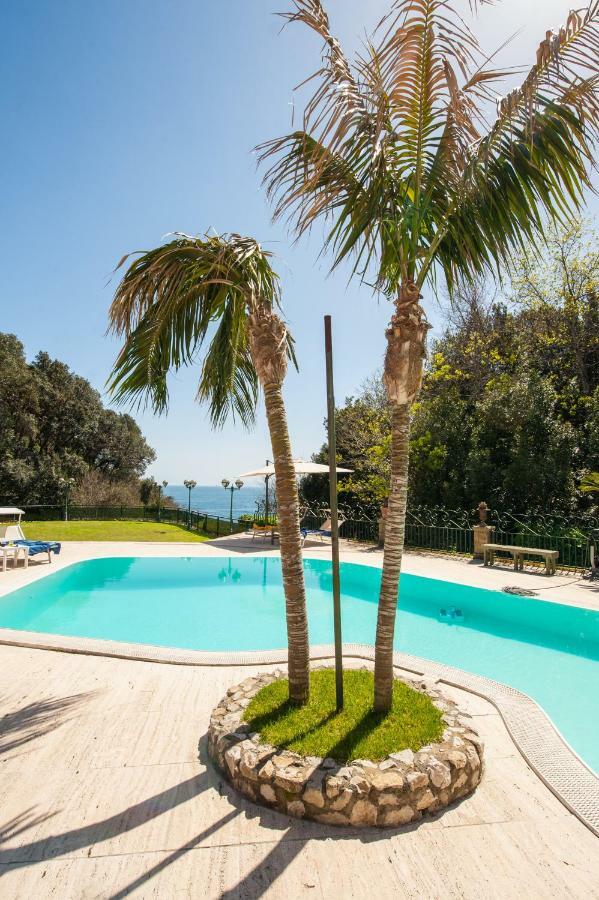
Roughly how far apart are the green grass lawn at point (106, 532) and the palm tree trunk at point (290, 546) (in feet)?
51.3

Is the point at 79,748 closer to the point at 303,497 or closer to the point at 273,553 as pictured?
the point at 273,553

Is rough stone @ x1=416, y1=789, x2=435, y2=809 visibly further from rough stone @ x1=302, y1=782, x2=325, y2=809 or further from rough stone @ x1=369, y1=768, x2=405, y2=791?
rough stone @ x1=302, y1=782, x2=325, y2=809

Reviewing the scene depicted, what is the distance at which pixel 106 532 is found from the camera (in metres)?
20.8

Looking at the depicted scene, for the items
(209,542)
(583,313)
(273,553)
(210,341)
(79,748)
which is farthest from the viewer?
(209,542)

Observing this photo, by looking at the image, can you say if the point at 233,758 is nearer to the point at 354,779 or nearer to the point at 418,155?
the point at 354,779

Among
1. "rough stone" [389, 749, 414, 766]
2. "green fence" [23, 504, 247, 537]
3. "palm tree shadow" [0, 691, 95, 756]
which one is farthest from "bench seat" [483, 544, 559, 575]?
"green fence" [23, 504, 247, 537]

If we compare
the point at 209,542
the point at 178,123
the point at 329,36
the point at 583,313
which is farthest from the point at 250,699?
the point at 583,313

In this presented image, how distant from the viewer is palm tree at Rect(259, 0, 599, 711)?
11.4 feet

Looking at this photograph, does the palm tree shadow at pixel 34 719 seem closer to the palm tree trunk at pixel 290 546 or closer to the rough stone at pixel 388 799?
the palm tree trunk at pixel 290 546

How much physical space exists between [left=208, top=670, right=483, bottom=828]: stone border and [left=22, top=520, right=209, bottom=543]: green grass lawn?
16.3 meters

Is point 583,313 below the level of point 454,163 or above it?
above

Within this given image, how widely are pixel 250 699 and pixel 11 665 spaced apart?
11.2 ft

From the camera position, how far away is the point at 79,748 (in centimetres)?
400

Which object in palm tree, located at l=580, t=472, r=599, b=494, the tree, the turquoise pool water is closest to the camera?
the turquoise pool water
